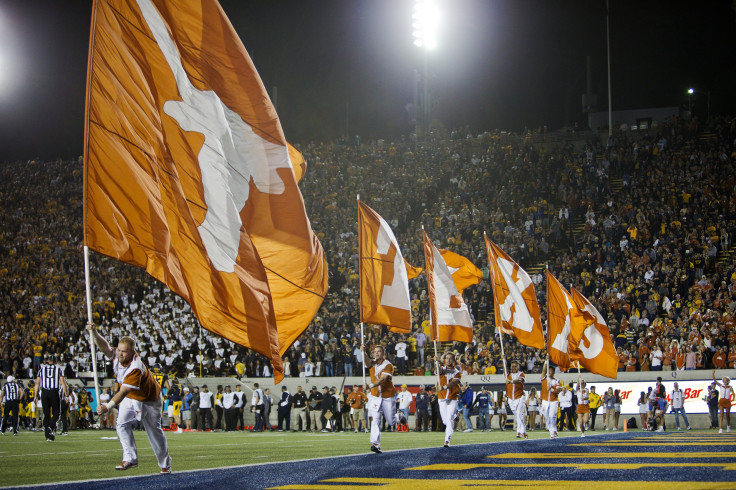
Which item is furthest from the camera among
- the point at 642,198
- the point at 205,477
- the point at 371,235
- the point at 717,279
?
the point at 642,198

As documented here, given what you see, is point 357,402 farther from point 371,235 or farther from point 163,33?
point 163,33

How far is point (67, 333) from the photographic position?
41.3 meters

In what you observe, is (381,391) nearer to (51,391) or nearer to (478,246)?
(51,391)

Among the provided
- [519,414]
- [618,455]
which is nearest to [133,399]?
[618,455]

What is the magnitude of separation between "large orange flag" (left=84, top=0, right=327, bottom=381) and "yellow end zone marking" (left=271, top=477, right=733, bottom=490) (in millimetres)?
1437

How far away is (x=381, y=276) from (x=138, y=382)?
31.3ft

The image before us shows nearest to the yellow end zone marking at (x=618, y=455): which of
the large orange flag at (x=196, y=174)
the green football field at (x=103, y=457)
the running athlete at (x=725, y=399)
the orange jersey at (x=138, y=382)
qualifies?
the green football field at (x=103, y=457)

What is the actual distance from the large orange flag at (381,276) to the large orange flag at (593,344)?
7.46 meters

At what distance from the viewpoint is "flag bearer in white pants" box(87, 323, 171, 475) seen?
10102mm

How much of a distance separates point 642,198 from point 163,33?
30647 mm

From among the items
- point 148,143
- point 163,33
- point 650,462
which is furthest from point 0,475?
point 650,462

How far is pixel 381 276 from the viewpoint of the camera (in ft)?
62.7

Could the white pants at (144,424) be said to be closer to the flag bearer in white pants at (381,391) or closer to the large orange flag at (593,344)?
the flag bearer in white pants at (381,391)

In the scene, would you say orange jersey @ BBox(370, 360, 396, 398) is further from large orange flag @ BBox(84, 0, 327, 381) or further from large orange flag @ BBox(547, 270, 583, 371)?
large orange flag @ BBox(547, 270, 583, 371)
